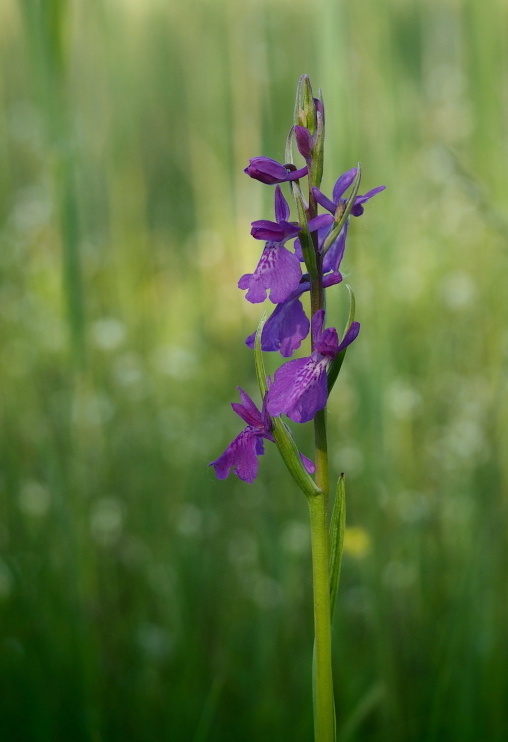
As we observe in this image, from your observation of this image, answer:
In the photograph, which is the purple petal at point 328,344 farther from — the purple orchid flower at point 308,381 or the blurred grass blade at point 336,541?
the blurred grass blade at point 336,541

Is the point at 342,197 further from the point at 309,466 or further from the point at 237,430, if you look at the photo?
the point at 237,430

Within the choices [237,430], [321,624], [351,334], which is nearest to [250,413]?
[351,334]

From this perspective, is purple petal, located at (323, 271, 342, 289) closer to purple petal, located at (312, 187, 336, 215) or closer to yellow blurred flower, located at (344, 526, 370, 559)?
purple petal, located at (312, 187, 336, 215)

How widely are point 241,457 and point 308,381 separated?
144 mm

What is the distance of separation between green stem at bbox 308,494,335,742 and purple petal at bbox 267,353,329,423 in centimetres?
10

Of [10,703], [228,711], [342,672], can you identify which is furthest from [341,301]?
[10,703]

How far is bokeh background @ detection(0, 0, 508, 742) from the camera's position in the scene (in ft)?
5.94

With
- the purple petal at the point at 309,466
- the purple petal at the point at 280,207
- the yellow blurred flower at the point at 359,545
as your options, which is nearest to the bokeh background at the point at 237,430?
the yellow blurred flower at the point at 359,545

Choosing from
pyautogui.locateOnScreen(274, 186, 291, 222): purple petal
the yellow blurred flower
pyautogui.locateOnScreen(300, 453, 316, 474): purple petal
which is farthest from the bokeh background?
pyautogui.locateOnScreen(300, 453, 316, 474): purple petal

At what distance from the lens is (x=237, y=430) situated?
10.1 feet

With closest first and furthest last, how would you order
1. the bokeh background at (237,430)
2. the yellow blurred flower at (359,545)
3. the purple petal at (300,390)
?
1. the purple petal at (300,390)
2. the bokeh background at (237,430)
3. the yellow blurred flower at (359,545)

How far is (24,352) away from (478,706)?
1891 mm

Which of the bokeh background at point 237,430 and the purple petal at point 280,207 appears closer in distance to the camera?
the purple petal at point 280,207

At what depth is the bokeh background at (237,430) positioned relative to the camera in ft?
5.94
